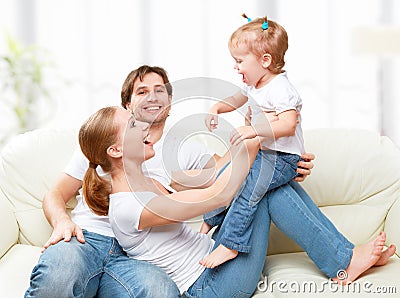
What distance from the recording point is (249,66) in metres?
1.88

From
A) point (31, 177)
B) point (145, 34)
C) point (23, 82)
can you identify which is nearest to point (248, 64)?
point (31, 177)

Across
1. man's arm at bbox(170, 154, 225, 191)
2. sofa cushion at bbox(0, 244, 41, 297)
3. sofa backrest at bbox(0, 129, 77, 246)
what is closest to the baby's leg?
man's arm at bbox(170, 154, 225, 191)

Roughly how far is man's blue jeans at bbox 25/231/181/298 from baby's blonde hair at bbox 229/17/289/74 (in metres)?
0.71

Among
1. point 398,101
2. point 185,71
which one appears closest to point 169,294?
point 185,71

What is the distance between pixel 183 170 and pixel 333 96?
1.66 metres

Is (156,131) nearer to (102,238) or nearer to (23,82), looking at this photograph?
(102,238)

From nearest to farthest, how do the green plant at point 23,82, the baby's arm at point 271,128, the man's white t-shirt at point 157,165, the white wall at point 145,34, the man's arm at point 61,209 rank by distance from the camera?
the baby's arm at point 271,128 < the man's arm at point 61,209 < the man's white t-shirt at point 157,165 < the green plant at point 23,82 < the white wall at point 145,34

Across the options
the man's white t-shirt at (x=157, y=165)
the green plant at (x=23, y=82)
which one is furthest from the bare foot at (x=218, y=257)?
the green plant at (x=23, y=82)

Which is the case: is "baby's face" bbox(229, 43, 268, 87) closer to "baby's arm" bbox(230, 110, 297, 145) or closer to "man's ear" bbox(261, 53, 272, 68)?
"man's ear" bbox(261, 53, 272, 68)

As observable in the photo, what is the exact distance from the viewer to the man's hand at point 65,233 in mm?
1853

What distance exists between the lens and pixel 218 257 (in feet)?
5.95

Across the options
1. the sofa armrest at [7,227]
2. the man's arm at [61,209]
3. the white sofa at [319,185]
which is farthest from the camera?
the white sofa at [319,185]

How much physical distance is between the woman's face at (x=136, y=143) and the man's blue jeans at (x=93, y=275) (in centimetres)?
31

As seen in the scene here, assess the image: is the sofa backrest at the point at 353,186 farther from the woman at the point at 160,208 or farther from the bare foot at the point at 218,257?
the bare foot at the point at 218,257
